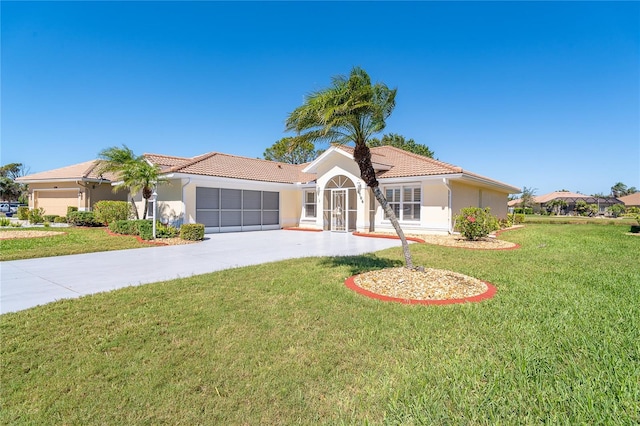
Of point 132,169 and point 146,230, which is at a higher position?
point 132,169

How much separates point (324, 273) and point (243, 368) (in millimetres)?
4927

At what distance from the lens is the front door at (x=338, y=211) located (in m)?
21.8

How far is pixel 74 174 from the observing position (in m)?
26.5

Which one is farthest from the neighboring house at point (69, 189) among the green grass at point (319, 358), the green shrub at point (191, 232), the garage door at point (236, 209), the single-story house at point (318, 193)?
the green grass at point (319, 358)

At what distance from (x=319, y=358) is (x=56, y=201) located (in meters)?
34.3

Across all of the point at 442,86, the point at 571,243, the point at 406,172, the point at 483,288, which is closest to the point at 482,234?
the point at 571,243

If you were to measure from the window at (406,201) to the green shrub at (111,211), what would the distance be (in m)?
18.8

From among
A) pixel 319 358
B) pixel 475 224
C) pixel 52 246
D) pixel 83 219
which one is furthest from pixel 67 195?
pixel 475 224

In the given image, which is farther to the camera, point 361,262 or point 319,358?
point 361,262

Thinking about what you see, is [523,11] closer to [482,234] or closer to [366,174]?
[482,234]

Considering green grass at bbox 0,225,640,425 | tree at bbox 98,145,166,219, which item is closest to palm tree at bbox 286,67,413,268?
green grass at bbox 0,225,640,425

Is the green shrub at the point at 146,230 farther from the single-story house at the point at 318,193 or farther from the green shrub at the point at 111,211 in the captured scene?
the green shrub at the point at 111,211

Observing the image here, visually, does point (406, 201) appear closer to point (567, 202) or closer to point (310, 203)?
point (310, 203)

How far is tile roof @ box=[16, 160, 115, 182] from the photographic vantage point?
25.7m
